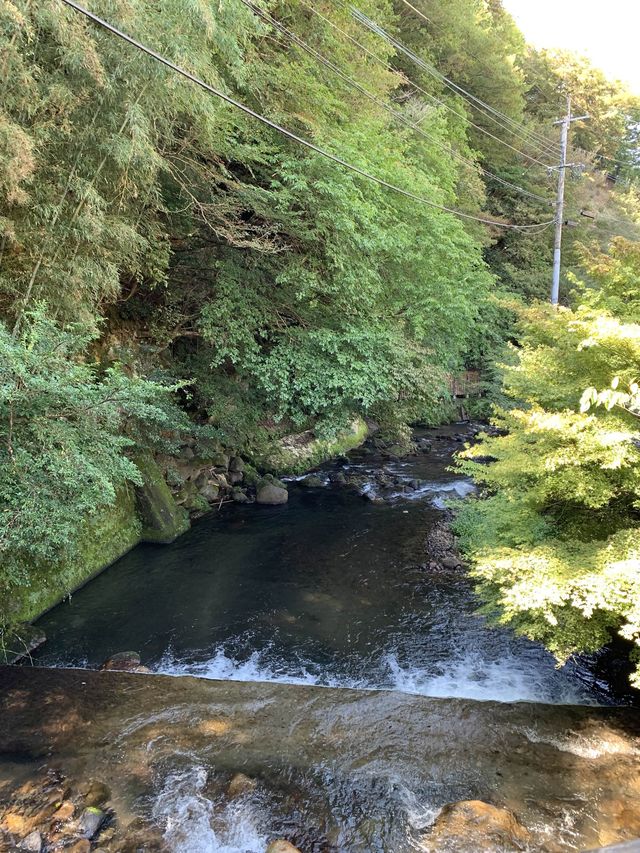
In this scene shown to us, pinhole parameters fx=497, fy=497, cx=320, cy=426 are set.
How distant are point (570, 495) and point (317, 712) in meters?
3.34

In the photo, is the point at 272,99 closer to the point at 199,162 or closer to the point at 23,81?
the point at 199,162

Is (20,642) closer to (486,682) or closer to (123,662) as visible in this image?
(123,662)

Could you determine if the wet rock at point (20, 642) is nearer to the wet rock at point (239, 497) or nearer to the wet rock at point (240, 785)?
the wet rock at point (240, 785)

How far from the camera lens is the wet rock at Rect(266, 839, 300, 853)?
3.49 metres

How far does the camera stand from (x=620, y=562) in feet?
13.2

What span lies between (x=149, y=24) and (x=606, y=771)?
361 inches

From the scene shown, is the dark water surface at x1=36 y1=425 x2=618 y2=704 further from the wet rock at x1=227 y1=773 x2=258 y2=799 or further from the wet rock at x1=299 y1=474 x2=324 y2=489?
the wet rock at x1=299 y1=474 x2=324 y2=489

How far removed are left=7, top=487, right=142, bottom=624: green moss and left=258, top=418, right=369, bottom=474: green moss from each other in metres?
4.37

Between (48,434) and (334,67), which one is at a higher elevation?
(334,67)

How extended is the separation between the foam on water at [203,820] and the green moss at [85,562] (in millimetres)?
3690

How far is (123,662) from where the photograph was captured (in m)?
5.89

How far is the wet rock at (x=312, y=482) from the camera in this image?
12.7 metres

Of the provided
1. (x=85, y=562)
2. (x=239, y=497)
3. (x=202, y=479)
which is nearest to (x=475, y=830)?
(x=85, y=562)

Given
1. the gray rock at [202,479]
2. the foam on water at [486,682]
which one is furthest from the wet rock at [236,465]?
the foam on water at [486,682]
